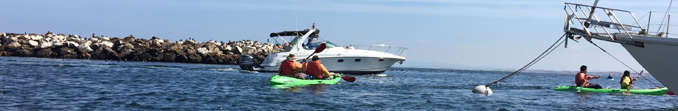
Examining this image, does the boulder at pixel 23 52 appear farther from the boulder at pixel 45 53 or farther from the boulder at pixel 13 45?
the boulder at pixel 45 53

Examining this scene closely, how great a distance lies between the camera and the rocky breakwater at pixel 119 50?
65812mm

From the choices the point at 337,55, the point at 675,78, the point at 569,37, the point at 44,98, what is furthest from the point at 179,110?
the point at 337,55

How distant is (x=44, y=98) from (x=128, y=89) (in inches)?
177

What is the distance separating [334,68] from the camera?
3588 cm

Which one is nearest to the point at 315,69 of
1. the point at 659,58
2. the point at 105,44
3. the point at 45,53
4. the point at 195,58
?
the point at 659,58

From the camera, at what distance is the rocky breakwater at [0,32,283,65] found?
216 feet

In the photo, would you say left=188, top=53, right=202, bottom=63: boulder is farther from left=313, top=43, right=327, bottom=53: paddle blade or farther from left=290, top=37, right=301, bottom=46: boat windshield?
left=313, top=43, right=327, bottom=53: paddle blade

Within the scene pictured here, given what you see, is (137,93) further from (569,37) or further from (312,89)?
(569,37)

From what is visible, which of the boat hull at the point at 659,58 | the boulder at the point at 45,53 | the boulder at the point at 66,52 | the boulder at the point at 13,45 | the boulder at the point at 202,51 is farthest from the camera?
the boulder at the point at 13,45

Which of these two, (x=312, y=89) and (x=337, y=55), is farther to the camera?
(x=337, y=55)

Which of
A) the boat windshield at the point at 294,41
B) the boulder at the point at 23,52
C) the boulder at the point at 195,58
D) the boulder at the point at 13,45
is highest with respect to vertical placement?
the boulder at the point at 13,45

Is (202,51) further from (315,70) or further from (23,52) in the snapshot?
(315,70)

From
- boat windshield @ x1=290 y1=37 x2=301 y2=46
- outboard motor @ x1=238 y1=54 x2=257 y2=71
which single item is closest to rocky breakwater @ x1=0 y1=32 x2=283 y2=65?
outboard motor @ x1=238 y1=54 x2=257 y2=71

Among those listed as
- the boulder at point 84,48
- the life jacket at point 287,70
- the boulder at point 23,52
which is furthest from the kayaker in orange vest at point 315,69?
the boulder at point 23,52
